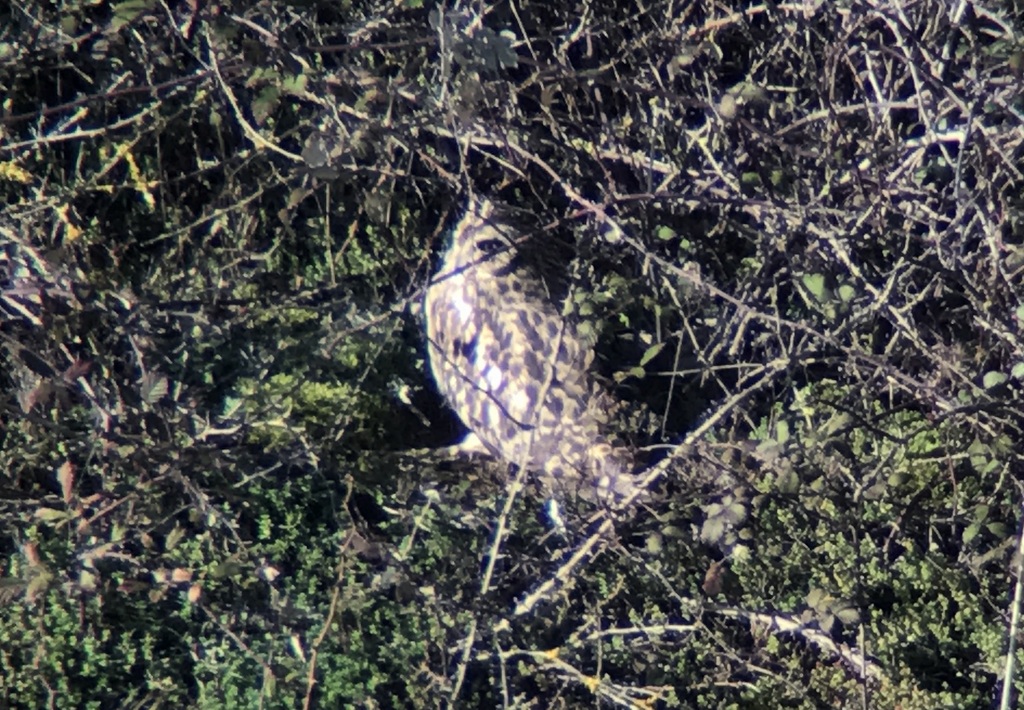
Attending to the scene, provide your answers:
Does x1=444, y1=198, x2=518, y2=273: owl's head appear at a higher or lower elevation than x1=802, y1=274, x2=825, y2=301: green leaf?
lower

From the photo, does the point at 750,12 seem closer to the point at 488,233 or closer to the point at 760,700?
the point at 488,233

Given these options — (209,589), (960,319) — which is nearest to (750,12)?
(960,319)

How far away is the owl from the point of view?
3627mm

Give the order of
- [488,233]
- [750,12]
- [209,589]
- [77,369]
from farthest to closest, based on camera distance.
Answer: [488,233]
[750,12]
[209,589]
[77,369]

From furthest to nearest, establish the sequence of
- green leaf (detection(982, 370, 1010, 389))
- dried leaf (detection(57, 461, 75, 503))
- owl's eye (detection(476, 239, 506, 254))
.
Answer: owl's eye (detection(476, 239, 506, 254)), dried leaf (detection(57, 461, 75, 503)), green leaf (detection(982, 370, 1010, 389))

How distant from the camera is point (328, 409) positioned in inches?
153

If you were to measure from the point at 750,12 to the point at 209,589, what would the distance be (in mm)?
2186

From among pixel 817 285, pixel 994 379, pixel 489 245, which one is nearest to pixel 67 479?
pixel 489 245

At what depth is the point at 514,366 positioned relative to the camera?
384 centimetres

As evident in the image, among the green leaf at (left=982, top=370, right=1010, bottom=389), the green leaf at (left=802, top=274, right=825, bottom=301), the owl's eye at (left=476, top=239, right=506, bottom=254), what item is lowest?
the green leaf at (left=982, top=370, right=1010, bottom=389)

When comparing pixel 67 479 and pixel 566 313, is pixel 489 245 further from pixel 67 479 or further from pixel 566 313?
pixel 67 479

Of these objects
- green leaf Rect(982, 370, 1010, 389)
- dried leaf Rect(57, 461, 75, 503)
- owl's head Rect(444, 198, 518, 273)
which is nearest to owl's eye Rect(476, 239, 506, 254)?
owl's head Rect(444, 198, 518, 273)

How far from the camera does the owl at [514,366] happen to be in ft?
11.9

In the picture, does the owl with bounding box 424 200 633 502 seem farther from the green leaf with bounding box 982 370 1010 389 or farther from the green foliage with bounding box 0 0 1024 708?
the green leaf with bounding box 982 370 1010 389
